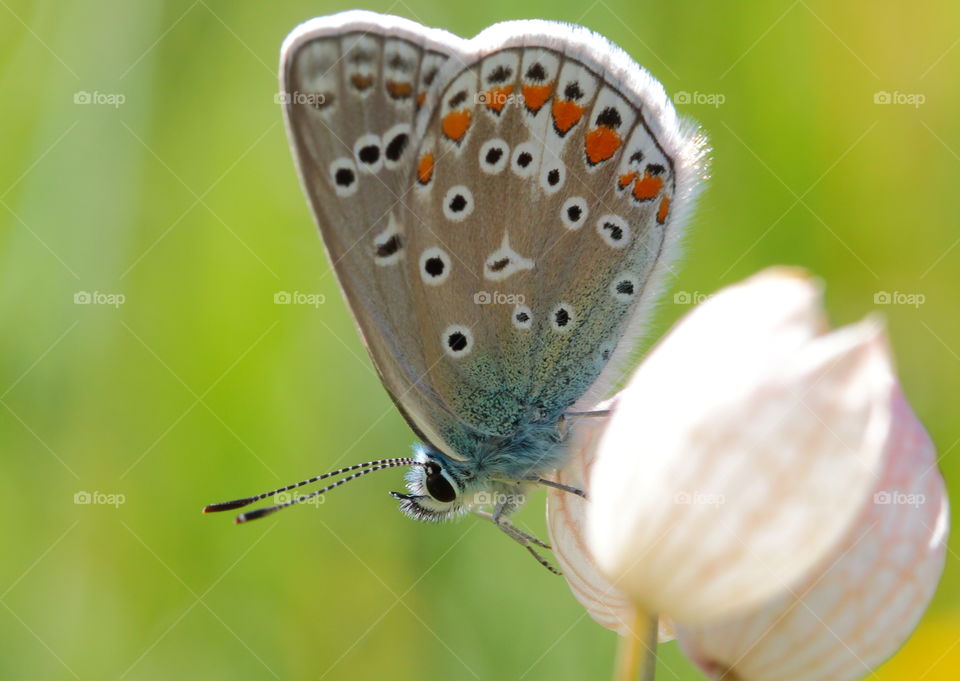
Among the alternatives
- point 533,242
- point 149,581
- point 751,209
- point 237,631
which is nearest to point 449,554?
point 237,631

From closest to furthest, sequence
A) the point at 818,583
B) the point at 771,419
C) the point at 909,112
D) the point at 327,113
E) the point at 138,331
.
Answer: the point at 771,419, the point at 818,583, the point at 327,113, the point at 138,331, the point at 909,112

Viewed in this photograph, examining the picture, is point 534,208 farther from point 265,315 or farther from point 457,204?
point 265,315

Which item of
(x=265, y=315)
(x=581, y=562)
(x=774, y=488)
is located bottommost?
(x=265, y=315)

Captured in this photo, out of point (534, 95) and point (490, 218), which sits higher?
point (534, 95)

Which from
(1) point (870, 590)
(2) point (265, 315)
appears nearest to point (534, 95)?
(2) point (265, 315)

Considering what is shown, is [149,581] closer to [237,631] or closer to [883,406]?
[237,631]

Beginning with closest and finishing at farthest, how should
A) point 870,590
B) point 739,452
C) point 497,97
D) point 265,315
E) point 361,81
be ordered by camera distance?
point 739,452, point 870,590, point 361,81, point 497,97, point 265,315
